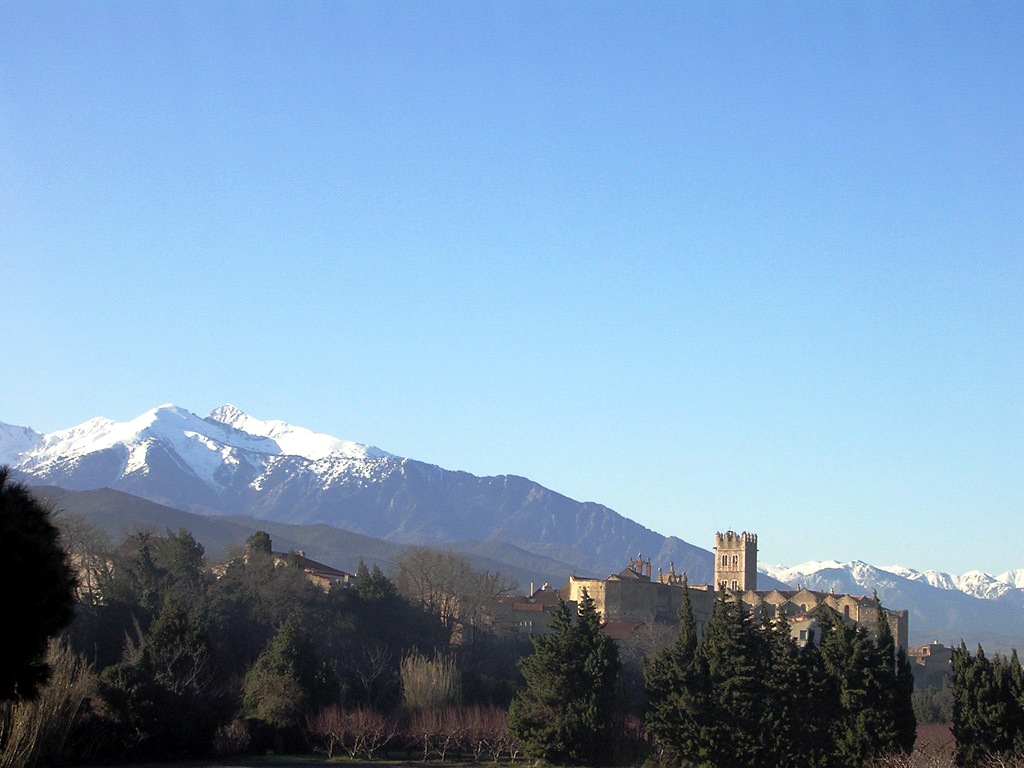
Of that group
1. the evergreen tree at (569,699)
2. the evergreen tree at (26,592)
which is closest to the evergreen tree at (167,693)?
the evergreen tree at (569,699)

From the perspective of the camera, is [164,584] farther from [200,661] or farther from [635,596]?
[635,596]

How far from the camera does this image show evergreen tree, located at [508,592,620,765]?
163 ft

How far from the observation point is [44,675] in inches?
802

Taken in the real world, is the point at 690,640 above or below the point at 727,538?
below

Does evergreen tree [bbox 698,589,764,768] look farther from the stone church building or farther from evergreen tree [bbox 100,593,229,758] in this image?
the stone church building

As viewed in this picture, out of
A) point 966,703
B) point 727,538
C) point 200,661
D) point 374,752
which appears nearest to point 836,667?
point 966,703

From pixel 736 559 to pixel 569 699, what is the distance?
8214cm

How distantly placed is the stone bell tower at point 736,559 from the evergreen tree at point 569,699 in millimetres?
78584

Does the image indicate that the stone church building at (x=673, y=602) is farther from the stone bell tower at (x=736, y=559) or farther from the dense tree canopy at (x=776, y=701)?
the dense tree canopy at (x=776, y=701)

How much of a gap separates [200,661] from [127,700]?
657 centimetres

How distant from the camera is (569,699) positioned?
50500 mm

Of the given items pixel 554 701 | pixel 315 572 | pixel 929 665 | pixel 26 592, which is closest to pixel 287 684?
pixel 554 701

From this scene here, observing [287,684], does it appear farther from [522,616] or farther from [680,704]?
[522,616]

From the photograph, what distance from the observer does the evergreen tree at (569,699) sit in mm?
49625
